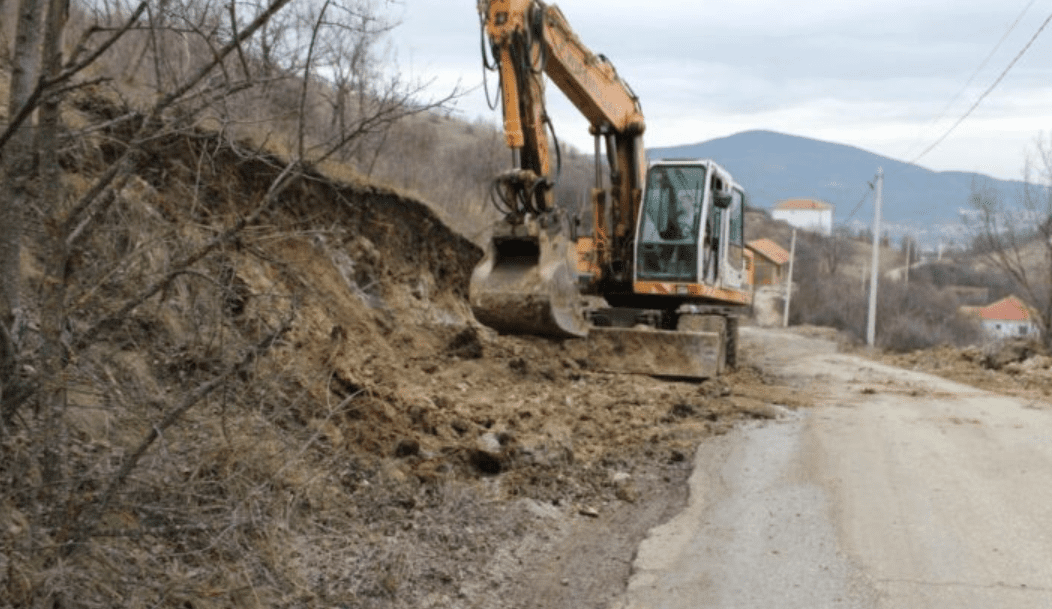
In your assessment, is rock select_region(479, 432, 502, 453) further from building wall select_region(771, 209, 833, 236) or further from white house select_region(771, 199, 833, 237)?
building wall select_region(771, 209, 833, 236)

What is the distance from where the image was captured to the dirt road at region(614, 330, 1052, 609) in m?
5.94

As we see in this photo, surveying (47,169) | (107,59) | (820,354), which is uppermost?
(107,59)

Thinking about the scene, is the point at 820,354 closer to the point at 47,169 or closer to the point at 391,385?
the point at 391,385

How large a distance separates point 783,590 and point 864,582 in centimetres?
50

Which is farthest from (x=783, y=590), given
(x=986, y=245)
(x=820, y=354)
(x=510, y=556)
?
(x=986, y=245)

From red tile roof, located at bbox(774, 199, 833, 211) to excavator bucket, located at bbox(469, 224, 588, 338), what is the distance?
15522 cm

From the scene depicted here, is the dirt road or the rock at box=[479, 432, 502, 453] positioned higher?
the rock at box=[479, 432, 502, 453]

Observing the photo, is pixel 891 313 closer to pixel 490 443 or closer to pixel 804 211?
pixel 490 443

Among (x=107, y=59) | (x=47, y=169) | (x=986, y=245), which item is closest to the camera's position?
(x=47, y=169)

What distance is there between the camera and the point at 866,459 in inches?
371

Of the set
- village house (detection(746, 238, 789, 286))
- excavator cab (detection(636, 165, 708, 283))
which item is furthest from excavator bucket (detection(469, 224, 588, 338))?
village house (detection(746, 238, 789, 286))

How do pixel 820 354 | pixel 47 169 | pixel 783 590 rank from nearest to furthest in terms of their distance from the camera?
pixel 47 169, pixel 783 590, pixel 820 354

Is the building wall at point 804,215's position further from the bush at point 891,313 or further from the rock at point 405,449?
the rock at point 405,449

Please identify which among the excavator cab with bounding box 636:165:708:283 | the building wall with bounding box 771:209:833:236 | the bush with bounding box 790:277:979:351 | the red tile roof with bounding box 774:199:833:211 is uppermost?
the red tile roof with bounding box 774:199:833:211
